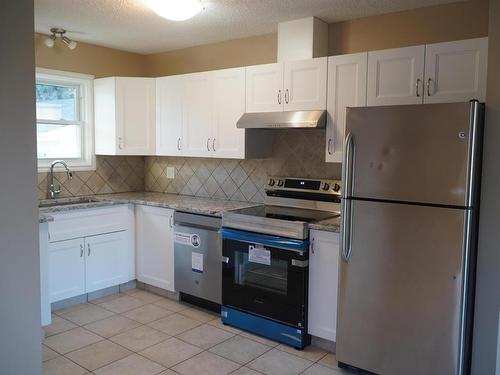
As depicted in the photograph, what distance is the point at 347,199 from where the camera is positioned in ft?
8.72

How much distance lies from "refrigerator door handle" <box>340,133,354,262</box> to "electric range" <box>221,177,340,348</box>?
39 cm

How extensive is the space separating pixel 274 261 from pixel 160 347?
99 centimetres

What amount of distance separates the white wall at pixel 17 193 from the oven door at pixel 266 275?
1824mm

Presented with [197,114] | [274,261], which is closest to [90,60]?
[197,114]

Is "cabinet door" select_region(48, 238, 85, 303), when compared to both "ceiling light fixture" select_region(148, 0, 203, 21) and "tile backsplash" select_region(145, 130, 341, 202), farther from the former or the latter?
"ceiling light fixture" select_region(148, 0, 203, 21)

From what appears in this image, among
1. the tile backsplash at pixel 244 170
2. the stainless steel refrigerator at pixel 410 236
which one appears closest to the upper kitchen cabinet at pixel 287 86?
the tile backsplash at pixel 244 170

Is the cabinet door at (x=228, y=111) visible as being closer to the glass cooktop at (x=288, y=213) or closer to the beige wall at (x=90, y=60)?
the glass cooktop at (x=288, y=213)

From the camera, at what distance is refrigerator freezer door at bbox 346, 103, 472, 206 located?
2307 millimetres

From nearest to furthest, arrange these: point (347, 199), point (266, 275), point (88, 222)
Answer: point (347, 199) < point (266, 275) < point (88, 222)

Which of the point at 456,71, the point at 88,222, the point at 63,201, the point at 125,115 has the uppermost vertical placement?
the point at 456,71

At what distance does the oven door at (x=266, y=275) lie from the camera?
3.08 metres

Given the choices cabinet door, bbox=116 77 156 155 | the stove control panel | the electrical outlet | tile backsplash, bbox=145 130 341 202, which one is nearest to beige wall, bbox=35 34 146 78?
cabinet door, bbox=116 77 156 155

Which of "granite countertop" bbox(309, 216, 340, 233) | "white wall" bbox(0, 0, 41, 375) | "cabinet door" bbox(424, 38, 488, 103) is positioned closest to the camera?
"white wall" bbox(0, 0, 41, 375)

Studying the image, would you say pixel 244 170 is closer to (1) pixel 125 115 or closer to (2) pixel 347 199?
(1) pixel 125 115
